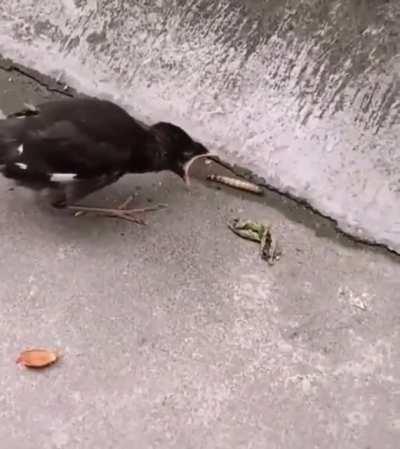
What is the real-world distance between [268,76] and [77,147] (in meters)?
0.68

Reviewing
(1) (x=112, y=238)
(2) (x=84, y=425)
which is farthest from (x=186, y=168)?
(2) (x=84, y=425)

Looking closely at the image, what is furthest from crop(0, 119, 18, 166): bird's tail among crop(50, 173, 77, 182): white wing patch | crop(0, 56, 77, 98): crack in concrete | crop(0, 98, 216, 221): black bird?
crop(0, 56, 77, 98): crack in concrete

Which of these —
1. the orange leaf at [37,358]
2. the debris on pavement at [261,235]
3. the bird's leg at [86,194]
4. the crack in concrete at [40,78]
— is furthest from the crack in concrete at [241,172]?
the orange leaf at [37,358]

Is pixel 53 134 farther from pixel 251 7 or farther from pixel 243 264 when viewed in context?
pixel 251 7

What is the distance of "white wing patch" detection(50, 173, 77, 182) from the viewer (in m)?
2.61

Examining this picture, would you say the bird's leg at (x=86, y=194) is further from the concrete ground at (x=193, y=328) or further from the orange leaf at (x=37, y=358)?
the orange leaf at (x=37, y=358)

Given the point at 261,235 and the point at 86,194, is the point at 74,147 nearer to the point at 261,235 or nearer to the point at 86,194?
the point at 86,194

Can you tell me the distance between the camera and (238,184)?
2.89 m

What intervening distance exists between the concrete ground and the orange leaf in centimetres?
2

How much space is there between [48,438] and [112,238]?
2.07ft

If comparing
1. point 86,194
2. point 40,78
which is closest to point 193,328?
point 86,194

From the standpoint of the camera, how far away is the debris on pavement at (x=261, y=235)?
2.74 metres

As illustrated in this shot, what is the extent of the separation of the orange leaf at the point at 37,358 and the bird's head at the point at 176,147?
2.03ft

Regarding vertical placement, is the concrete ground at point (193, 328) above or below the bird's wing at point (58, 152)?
below
